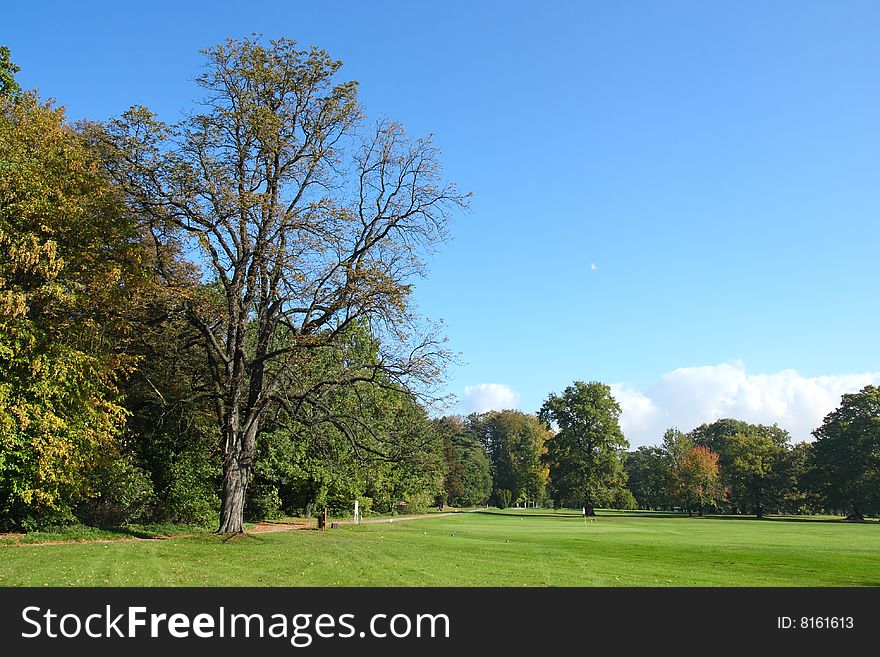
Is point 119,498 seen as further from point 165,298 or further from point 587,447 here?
point 587,447

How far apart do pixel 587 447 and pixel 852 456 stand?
2981cm

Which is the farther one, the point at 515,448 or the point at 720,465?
the point at 515,448

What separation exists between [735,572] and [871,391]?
73.8 metres

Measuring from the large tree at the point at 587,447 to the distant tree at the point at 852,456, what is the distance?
2363 centimetres

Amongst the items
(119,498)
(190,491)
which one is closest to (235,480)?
(119,498)

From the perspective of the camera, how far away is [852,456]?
2889 inches

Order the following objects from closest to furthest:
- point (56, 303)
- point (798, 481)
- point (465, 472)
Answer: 1. point (56, 303)
2. point (798, 481)
3. point (465, 472)

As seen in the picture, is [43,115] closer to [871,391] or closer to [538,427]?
[871,391]

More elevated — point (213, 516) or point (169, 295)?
point (169, 295)

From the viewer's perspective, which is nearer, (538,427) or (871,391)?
(871,391)

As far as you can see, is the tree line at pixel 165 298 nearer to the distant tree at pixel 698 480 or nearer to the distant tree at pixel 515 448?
the distant tree at pixel 698 480

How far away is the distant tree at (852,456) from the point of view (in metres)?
71.2
